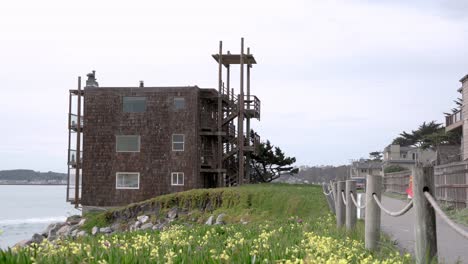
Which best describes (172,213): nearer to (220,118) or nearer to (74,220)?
(74,220)

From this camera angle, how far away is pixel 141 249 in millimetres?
6703

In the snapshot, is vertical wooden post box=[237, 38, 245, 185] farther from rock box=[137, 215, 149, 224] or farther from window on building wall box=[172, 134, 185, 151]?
rock box=[137, 215, 149, 224]

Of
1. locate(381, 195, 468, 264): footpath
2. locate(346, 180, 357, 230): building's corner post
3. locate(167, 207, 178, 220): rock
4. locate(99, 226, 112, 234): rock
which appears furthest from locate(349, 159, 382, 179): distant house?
locate(346, 180, 357, 230): building's corner post

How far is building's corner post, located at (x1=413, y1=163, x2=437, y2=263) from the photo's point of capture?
6.00 meters

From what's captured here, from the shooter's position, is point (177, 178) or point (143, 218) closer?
point (143, 218)

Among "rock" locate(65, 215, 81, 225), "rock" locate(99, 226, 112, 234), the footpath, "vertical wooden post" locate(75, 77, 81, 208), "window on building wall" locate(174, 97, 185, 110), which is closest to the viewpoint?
the footpath

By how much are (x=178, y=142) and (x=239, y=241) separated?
33.0 metres

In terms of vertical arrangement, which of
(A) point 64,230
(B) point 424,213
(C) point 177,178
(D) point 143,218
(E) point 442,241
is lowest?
(A) point 64,230

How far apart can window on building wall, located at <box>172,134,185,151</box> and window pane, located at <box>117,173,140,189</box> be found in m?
3.21

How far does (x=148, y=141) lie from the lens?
41.0m

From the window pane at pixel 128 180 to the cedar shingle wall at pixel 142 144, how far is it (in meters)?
0.32

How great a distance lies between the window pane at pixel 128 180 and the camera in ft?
135

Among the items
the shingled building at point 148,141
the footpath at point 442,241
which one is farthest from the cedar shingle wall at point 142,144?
the footpath at point 442,241

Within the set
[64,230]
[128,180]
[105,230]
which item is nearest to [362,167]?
[128,180]
